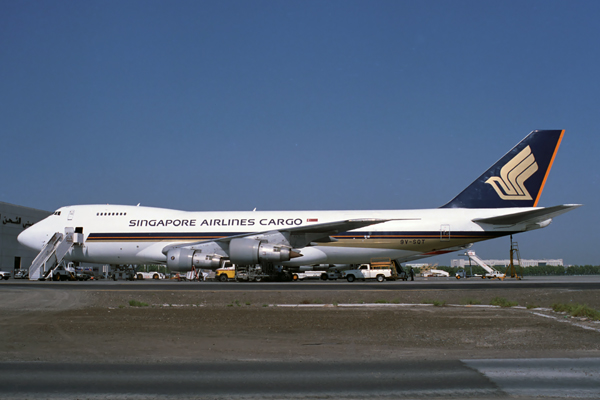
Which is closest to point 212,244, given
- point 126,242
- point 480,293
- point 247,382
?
point 126,242

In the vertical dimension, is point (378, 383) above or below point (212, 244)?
below

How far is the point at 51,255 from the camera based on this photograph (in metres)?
30.2

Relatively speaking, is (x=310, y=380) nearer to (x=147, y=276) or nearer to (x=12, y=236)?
(x=147, y=276)

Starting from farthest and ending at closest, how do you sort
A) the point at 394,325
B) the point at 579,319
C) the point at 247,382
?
1. the point at 579,319
2. the point at 394,325
3. the point at 247,382

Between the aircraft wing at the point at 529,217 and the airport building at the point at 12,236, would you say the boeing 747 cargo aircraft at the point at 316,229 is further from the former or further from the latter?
Answer: the airport building at the point at 12,236

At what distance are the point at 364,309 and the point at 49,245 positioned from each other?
25285mm

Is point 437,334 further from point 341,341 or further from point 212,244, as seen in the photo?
point 212,244

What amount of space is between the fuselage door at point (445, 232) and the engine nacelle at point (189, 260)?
13041mm

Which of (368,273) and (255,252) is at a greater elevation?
(255,252)

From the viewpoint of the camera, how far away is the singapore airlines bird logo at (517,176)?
2814 centimetres

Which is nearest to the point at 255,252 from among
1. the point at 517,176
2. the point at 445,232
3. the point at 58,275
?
the point at 445,232

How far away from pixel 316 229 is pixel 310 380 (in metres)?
22.0

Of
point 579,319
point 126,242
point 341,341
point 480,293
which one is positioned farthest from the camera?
point 126,242

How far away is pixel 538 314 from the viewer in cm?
1173
